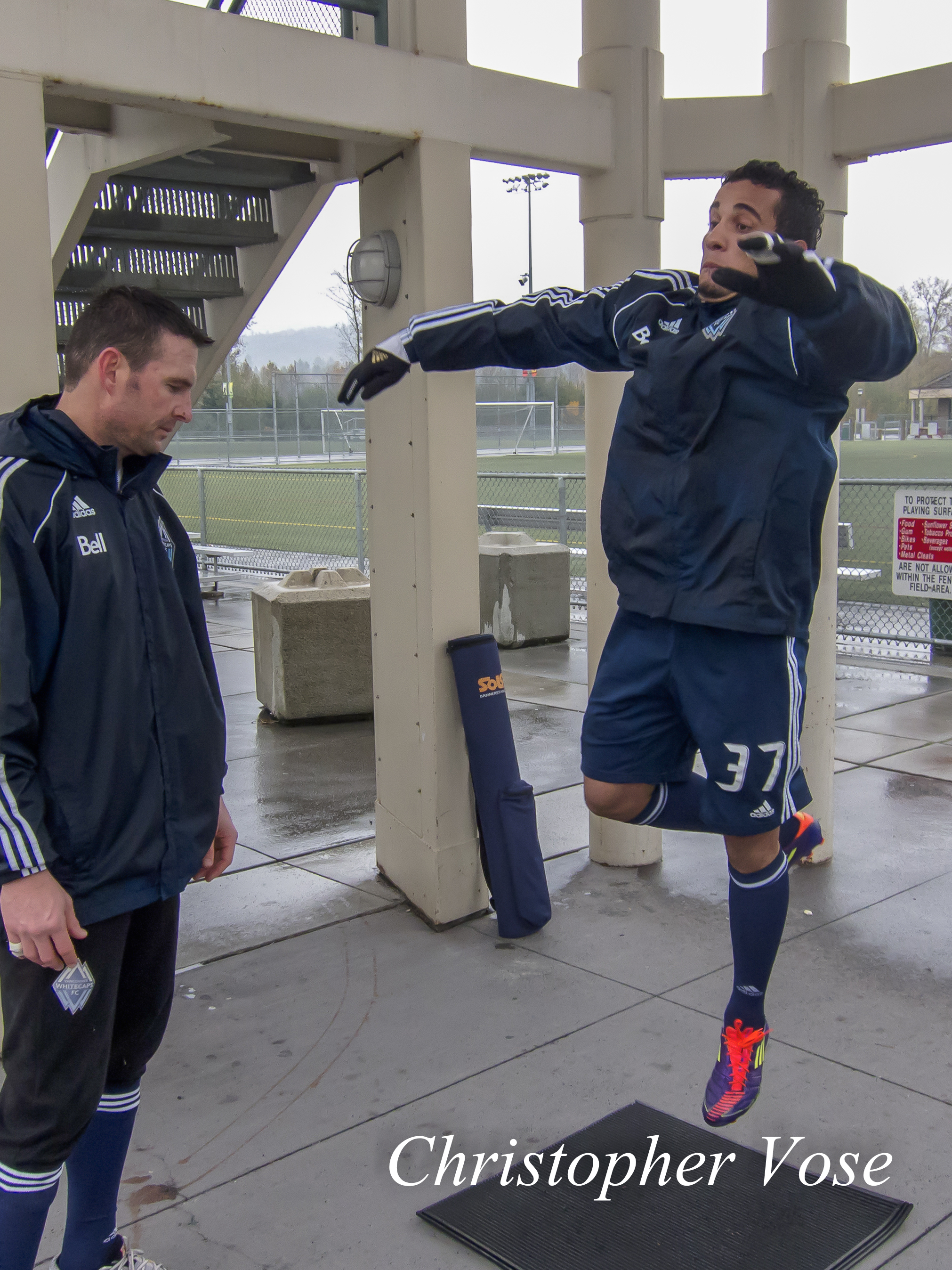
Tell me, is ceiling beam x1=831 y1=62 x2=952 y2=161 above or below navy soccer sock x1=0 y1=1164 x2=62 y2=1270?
above

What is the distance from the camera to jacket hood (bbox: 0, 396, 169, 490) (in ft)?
7.24

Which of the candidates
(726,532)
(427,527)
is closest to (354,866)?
(427,527)

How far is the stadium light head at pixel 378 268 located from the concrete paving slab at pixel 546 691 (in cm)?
455

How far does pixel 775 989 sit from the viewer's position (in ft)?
13.1

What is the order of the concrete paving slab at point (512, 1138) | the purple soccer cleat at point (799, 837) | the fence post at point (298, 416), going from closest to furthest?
the concrete paving slab at point (512, 1138), the purple soccer cleat at point (799, 837), the fence post at point (298, 416)

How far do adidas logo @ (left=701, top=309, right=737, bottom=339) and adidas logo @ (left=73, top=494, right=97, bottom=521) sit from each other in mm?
1470

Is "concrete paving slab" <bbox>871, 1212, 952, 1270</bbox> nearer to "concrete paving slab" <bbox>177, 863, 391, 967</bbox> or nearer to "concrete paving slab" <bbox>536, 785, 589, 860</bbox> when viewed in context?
"concrete paving slab" <bbox>177, 863, 391, 967</bbox>

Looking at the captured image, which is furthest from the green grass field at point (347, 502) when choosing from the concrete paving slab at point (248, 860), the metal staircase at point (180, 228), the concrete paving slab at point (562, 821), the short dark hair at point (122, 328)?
the short dark hair at point (122, 328)

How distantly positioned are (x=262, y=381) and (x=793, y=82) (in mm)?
66078

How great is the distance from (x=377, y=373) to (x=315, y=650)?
492 cm

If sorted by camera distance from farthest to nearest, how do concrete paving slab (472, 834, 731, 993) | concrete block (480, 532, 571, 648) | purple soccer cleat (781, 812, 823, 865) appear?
concrete block (480, 532, 571, 648)
concrete paving slab (472, 834, 731, 993)
purple soccer cleat (781, 812, 823, 865)

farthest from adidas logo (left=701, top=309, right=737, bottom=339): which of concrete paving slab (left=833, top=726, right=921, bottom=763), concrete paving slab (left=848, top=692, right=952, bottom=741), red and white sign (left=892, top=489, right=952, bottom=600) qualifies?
red and white sign (left=892, top=489, right=952, bottom=600)

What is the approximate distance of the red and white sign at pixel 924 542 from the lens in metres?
9.69

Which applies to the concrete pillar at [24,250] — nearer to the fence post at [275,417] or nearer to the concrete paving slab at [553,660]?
the concrete paving slab at [553,660]
